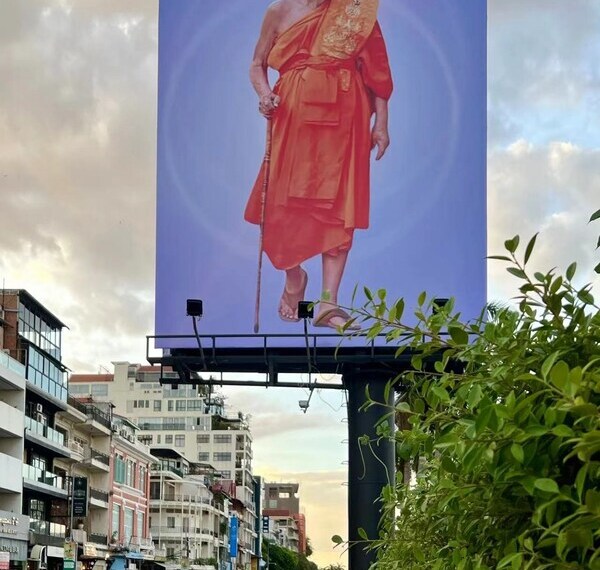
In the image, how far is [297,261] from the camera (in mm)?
21500

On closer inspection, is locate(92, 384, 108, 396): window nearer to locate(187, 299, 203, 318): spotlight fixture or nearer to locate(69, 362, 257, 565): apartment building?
Result: locate(69, 362, 257, 565): apartment building

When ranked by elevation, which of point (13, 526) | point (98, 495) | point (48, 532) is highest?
point (98, 495)

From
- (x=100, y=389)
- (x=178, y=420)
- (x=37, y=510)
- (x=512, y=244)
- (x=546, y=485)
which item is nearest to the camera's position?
(x=546, y=485)

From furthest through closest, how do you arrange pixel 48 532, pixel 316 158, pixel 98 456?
pixel 98 456, pixel 48 532, pixel 316 158

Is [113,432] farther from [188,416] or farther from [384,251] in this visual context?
[188,416]

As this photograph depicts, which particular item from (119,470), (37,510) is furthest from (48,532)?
(119,470)

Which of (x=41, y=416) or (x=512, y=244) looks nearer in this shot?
(x=512, y=244)

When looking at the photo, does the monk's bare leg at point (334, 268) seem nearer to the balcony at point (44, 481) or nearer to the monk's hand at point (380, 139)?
the monk's hand at point (380, 139)

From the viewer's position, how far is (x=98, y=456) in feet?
178

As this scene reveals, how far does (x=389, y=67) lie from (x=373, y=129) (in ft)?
4.81

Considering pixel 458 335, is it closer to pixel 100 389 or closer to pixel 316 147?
pixel 316 147

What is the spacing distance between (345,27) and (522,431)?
21.5m

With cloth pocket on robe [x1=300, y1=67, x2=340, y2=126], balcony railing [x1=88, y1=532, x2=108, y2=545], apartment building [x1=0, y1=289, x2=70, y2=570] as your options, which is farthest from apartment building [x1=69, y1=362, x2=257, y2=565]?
cloth pocket on robe [x1=300, y1=67, x2=340, y2=126]

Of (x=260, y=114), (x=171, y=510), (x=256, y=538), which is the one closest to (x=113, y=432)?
(x=171, y=510)
